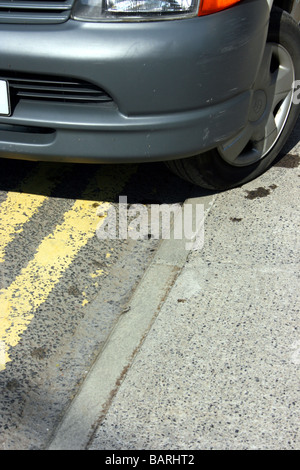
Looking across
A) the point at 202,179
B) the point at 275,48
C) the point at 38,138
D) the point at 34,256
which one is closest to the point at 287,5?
the point at 275,48

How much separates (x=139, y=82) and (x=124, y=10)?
0.28 metres

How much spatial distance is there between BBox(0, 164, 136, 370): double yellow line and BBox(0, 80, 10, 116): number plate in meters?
0.69

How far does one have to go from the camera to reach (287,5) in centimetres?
344

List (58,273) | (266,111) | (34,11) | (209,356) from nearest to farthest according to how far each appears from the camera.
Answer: (209,356) → (34,11) → (58,273) → (266,111)

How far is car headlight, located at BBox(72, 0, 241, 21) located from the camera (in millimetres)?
2500

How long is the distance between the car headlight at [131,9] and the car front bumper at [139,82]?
0.10ft

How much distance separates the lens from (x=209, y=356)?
2.47 metres

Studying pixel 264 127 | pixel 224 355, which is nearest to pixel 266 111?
pixel 264 127

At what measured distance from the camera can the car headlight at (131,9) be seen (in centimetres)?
250

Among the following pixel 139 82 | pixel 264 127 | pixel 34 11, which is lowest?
pixel 264 127

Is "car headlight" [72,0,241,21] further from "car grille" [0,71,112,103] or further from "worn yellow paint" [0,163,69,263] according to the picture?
"worn yellow paint" [0,163,69,263]

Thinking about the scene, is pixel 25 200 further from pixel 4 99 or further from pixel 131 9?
pixel 131 9

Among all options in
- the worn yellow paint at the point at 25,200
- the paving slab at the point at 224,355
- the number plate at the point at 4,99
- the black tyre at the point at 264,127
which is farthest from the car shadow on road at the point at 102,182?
the number plate at the point at 4,99

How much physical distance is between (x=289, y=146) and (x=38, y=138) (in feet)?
5.56
